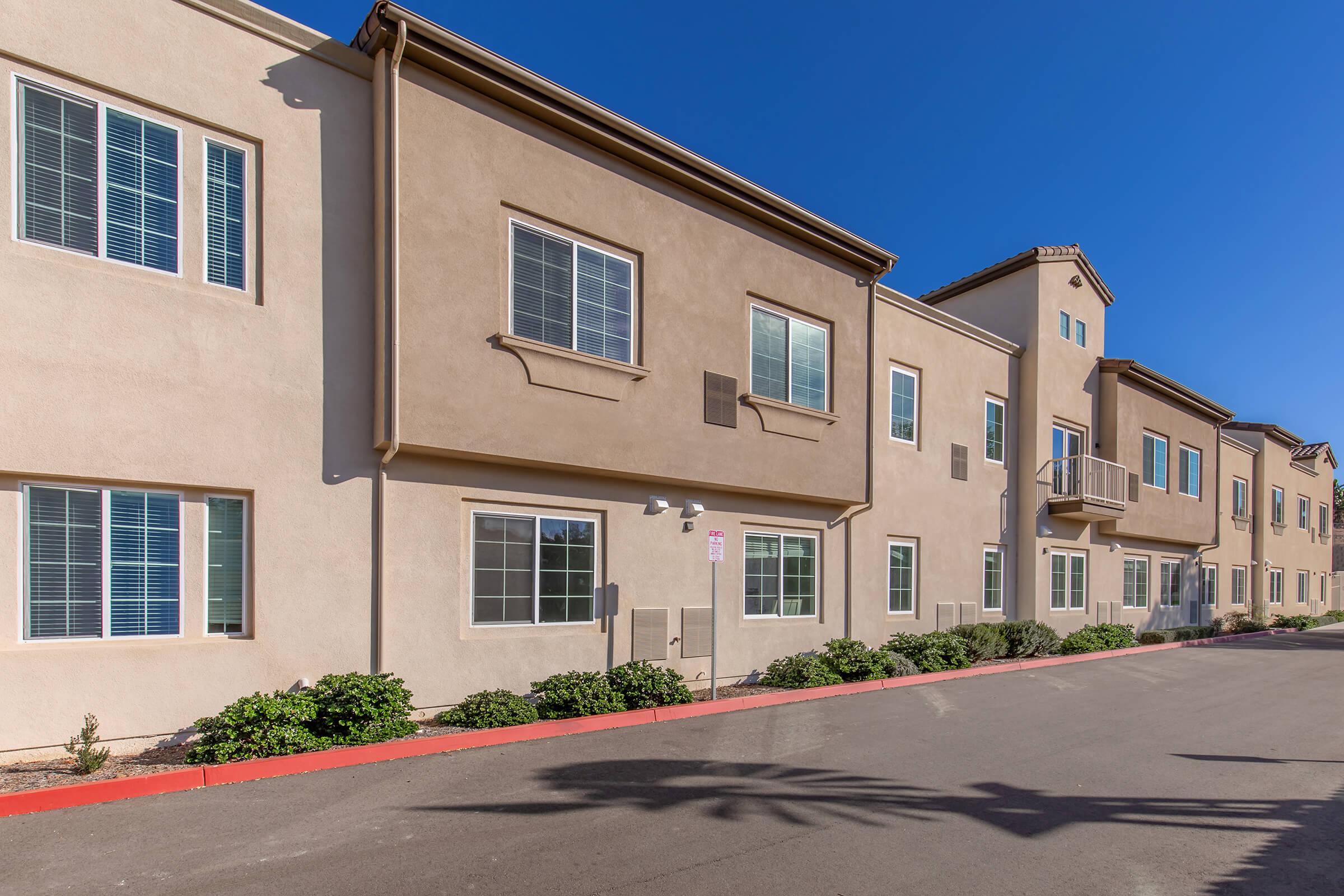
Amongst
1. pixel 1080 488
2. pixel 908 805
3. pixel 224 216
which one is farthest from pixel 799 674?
pixel 1080 488

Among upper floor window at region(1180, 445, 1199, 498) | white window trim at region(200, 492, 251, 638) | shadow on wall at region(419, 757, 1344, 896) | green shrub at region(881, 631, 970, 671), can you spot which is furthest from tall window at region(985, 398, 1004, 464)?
white window trim at region(200, 492, 251, 638)

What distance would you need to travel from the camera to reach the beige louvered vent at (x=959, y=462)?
17.9m


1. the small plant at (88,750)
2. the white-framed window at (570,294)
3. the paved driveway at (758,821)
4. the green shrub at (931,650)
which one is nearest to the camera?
the paved driveway at (758,821)

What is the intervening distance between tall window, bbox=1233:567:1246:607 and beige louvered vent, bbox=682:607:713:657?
28412 mm

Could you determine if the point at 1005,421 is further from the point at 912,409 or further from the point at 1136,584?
the point at 1136,584

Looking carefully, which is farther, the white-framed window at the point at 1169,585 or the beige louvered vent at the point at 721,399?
the white-framed window at the point at 1169,585

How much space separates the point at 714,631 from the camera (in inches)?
450

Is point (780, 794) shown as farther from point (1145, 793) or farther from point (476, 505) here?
point (476, 505)

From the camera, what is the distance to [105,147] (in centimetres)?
785

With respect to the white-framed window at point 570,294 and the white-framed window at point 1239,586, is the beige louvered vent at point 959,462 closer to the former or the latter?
the white-framed window at point 570,294

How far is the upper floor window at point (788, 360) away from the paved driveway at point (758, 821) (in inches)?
224

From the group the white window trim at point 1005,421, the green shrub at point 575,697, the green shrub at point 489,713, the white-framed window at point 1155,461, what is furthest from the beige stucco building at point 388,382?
the white-framed window at point 1155,461

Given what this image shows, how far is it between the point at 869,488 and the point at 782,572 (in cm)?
244

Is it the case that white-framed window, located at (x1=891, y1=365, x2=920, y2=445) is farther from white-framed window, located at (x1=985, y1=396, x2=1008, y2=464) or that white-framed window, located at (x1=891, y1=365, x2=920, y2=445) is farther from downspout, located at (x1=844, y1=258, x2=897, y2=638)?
white-framed window, located at (x1=985, y1=396, x2=1008, y2=464)
